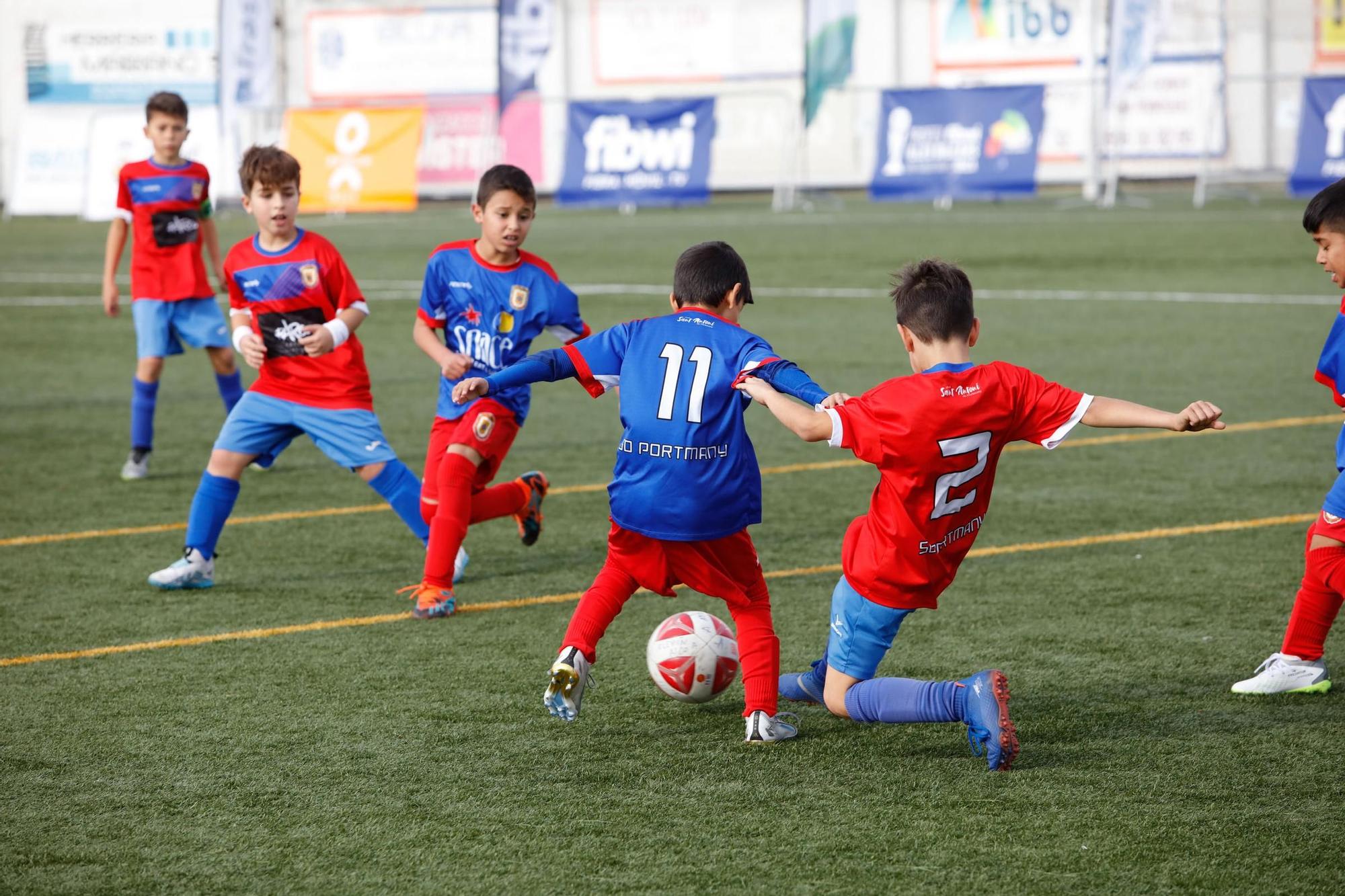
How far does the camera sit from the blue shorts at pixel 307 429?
6.26 meters

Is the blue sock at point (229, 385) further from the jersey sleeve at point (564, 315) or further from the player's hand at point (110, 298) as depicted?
the jersey sleeve at point (564, 315)

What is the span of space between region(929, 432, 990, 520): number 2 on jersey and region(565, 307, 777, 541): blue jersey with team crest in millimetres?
544

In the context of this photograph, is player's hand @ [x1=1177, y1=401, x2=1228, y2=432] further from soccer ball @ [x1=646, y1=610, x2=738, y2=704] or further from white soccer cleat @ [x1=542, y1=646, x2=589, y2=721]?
white soccer cleat @ [x1=542, y1=646, x2=589, y2=721]

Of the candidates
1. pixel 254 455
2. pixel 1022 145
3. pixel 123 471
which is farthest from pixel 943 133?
pixel 254 455

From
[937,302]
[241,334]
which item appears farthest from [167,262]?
[937,302]

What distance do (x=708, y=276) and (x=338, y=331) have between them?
215 centimetres

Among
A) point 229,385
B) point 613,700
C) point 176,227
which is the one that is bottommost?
point 613,700

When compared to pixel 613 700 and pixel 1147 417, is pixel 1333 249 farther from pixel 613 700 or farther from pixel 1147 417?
pixel 613 700

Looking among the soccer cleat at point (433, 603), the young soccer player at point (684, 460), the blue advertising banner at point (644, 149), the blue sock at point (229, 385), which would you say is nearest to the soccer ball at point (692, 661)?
the young soccer player at point (684, 460)

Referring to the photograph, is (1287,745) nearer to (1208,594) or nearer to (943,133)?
(1208,594)

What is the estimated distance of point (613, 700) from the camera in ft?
16.1

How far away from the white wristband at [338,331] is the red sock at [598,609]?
195 centimetres

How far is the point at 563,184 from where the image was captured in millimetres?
29188

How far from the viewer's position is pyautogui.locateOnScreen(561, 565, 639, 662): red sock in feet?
14.9
